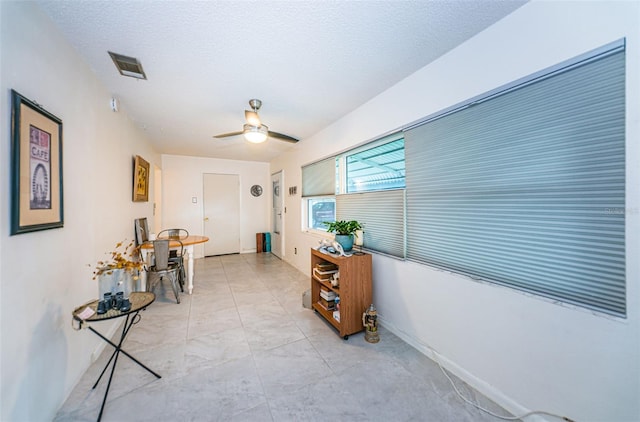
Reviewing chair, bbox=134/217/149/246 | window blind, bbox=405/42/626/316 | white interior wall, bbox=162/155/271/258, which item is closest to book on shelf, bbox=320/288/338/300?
window blind, bbox=405/42/626/316

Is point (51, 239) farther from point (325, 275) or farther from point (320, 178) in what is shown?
point (320, 178)

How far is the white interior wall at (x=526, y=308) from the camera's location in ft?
3.40

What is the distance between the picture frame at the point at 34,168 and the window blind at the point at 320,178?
2.57 m

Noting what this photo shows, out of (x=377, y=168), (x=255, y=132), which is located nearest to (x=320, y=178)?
(x=377, y=168)

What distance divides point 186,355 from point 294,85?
2570mm

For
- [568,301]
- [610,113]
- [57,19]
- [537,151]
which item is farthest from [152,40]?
[568,301]

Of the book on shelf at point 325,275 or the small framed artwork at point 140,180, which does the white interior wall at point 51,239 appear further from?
the book on shelf at point 325,275

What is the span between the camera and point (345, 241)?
2.44 m

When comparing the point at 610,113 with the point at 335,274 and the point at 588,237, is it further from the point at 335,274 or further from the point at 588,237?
the point at 335,274

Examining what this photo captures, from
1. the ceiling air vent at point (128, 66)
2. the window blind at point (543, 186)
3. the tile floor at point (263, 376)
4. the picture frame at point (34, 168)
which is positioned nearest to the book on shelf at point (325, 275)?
the tile floor at point (263, 376)

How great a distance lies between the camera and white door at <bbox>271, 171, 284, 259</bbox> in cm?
530

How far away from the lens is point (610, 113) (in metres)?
1.09

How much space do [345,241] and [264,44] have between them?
71.3 inches

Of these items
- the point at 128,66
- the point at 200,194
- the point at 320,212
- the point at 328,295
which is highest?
the point at 128,66
